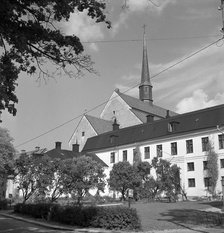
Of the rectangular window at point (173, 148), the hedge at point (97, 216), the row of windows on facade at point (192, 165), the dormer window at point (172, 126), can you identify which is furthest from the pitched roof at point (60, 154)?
the hedge at point (97, 216)

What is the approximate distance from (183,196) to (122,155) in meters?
13.6

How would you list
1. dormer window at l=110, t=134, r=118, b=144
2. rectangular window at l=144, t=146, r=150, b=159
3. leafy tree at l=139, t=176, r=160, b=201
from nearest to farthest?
leafy tree at l=139, t=176, r=160, b=201 < rectangular window at l=144, t=146, r=150, b=159 < dormer window at l=110, t=134, r=118, b=144

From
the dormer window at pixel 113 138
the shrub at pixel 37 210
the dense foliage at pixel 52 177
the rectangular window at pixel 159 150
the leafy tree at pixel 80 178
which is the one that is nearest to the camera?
the shrub at pixel 37 210

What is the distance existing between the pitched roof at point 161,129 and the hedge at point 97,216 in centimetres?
2544

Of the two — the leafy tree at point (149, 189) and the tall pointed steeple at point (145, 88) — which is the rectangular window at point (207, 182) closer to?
the leafy tree at point (149, 189)

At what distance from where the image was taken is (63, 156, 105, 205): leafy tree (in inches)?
1236

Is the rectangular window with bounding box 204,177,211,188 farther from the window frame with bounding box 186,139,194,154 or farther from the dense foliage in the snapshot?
the dense foliage

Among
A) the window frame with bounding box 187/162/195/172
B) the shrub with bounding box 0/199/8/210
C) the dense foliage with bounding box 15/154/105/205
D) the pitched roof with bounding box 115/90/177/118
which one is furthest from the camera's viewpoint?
the pitched roof with bounding box 115/90/177/118

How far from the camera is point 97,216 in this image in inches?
650

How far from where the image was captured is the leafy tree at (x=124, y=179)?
3628 cm

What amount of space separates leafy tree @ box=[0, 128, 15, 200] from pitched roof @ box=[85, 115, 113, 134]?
2270cm

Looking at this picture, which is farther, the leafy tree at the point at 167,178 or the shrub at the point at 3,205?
the leafy tree at the point at 167,178

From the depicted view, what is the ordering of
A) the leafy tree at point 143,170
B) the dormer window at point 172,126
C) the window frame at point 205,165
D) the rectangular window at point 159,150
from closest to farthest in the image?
the leafy tree at point 143,170, the window frame at point 205,165, the dormer window at point 172,126, the rectangular window at point 159,150

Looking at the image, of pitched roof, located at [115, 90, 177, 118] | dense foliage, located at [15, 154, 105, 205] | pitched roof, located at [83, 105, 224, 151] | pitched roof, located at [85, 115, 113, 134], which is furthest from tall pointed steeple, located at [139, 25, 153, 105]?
dense foliage, located at [15, 154, 105, 205]
